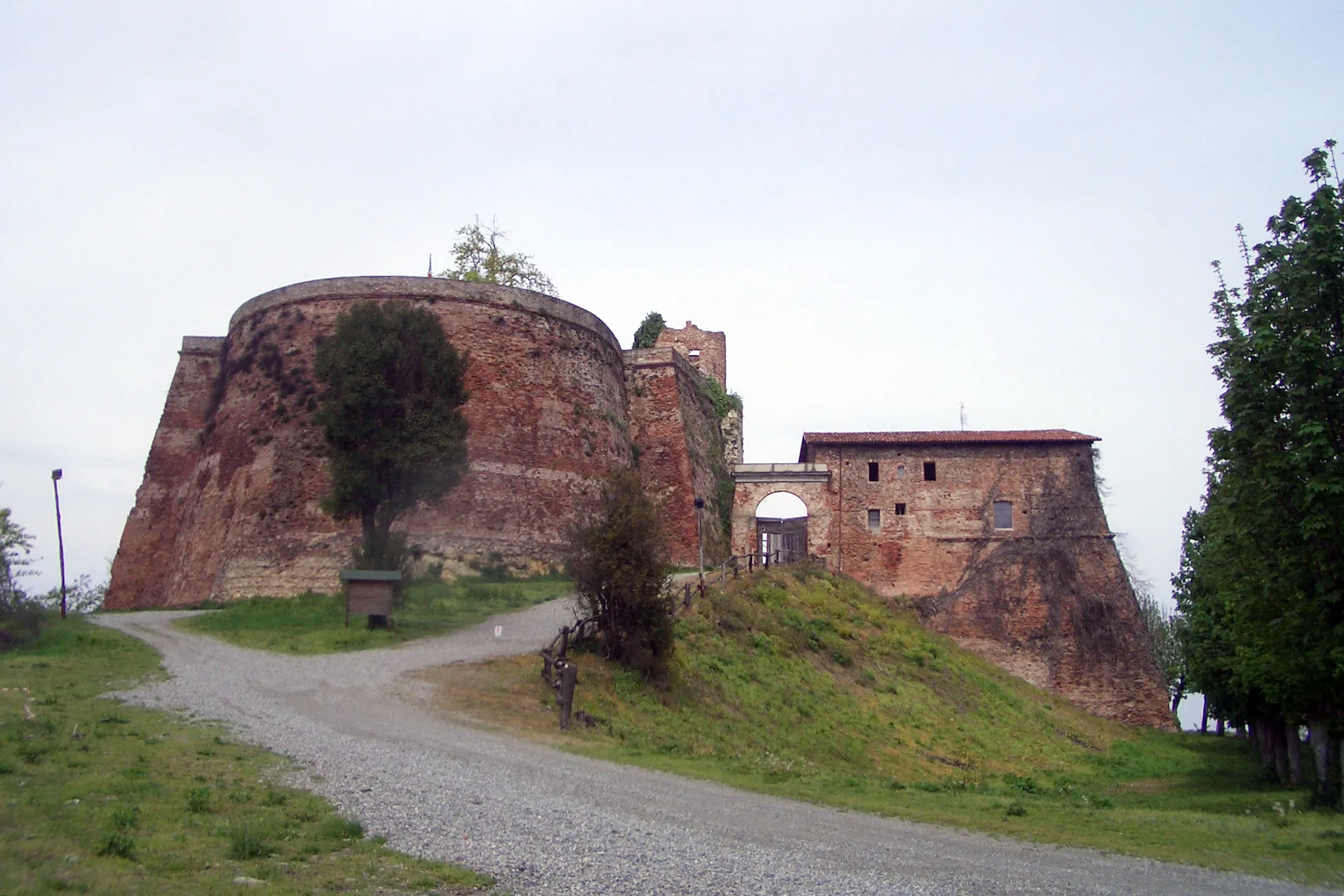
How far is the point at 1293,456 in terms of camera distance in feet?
48.0

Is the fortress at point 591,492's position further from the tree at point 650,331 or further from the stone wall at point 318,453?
the tree at point 650,331

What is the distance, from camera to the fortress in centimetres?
3206

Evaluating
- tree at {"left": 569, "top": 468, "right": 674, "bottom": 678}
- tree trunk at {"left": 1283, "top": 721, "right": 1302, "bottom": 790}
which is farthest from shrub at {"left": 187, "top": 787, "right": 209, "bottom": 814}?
tree trunk at {"left": 1283, "top": 721, "right": 1302, "bottom": 790}

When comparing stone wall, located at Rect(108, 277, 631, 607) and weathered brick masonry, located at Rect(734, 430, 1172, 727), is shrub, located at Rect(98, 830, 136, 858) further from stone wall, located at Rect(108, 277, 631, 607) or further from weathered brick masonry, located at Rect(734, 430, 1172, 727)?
weathered brick masonry, located at Rect(734, 430, 1172, 727)

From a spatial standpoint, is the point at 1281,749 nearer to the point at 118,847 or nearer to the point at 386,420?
the point at 386,420

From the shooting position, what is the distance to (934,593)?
35.0 meters

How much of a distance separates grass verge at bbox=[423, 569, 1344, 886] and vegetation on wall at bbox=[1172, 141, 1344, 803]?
1987 mm

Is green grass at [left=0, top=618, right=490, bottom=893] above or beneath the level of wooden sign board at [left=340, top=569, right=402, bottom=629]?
beneath

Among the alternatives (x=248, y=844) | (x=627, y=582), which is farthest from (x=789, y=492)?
(x=248, y=844)

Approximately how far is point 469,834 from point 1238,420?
11.9m

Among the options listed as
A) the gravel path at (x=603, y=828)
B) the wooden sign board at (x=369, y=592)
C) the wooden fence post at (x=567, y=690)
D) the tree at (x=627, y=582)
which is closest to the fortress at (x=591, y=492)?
the wooden sign board at (x=369, y=592)

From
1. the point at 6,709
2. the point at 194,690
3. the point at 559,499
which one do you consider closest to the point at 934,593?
the point at 559,499

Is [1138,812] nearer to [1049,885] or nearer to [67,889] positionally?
[1049,885]

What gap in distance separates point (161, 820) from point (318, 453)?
23276mm
